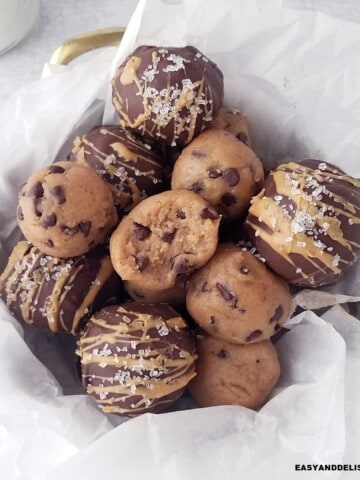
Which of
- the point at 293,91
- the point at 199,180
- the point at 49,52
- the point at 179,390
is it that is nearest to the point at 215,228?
the point at 199,180

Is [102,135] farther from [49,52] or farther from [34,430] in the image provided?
[49,52]

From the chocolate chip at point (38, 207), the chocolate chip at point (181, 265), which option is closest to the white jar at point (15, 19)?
the chocolate chip at point (38, 207)

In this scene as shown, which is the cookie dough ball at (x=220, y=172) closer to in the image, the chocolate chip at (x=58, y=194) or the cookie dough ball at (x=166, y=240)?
the cookie dough ball at (x=166, y=240)

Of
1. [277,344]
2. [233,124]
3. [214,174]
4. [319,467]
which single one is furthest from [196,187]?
[319,467]

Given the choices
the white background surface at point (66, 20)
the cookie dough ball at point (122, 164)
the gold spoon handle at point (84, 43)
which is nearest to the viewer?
the cookie dough ball at point (122, 164)

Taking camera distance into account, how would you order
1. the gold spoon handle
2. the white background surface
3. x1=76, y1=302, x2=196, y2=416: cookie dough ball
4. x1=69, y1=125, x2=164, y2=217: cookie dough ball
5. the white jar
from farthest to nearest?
the white background surface → the white jar → the gold spoon handle → x1=69, y1=125, x2=164, y2=217: cookie dough ball → x1=76, y1=302, x2=196, y2=416: cookie dough ball

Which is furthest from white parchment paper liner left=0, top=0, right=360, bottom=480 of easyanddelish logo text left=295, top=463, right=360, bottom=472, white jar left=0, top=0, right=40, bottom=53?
white jar left=0, top=0, right=40, bottom=53

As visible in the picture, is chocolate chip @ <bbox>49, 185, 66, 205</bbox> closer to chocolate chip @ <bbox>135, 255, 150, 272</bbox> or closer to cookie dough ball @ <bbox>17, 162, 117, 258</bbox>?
cookie dough ball @ <bbox>17, 162, 117, 258</bbox>
